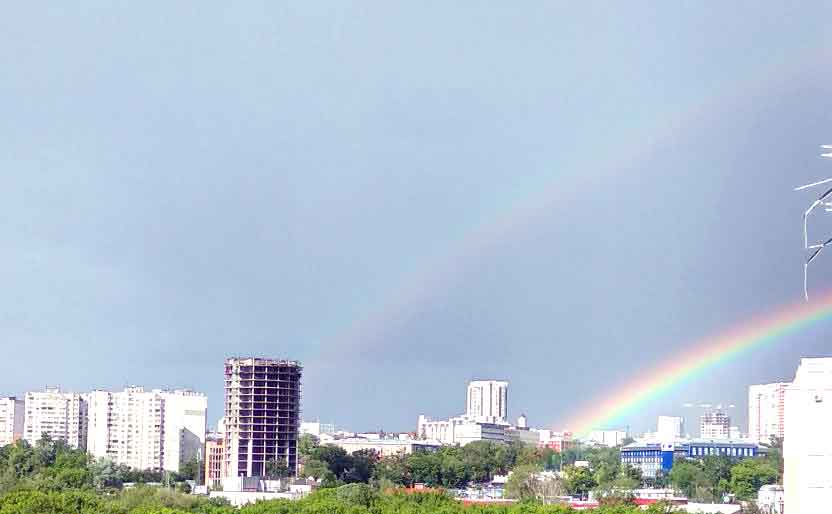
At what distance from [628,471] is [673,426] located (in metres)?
92.4

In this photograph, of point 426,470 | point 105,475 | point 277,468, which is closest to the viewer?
point 105,475

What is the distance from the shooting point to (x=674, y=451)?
13412 cm

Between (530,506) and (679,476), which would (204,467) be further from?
(530,506)

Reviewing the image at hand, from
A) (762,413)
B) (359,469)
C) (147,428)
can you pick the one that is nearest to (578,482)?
(359,469)

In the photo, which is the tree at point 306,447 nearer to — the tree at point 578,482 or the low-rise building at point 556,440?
the tree at point 578,482

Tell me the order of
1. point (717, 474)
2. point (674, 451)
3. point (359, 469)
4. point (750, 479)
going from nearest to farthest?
point (750, 479)
point (717, 474)
point (359, 469)
point (674, 451)

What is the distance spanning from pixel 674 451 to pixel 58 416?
2146 inches

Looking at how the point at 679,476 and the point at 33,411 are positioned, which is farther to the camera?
the point at 33,411

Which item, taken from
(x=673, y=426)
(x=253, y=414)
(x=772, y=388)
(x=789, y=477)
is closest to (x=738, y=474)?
(x=253, y=414)

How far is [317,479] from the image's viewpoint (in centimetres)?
10156

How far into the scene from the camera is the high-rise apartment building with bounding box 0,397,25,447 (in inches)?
5871

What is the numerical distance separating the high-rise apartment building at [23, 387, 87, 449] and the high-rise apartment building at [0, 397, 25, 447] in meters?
3.97

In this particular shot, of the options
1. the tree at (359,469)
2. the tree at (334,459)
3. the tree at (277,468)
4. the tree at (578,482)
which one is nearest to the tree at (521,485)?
the tree at (578,482)

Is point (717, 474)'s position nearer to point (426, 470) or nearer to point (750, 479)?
point (750, 479)
